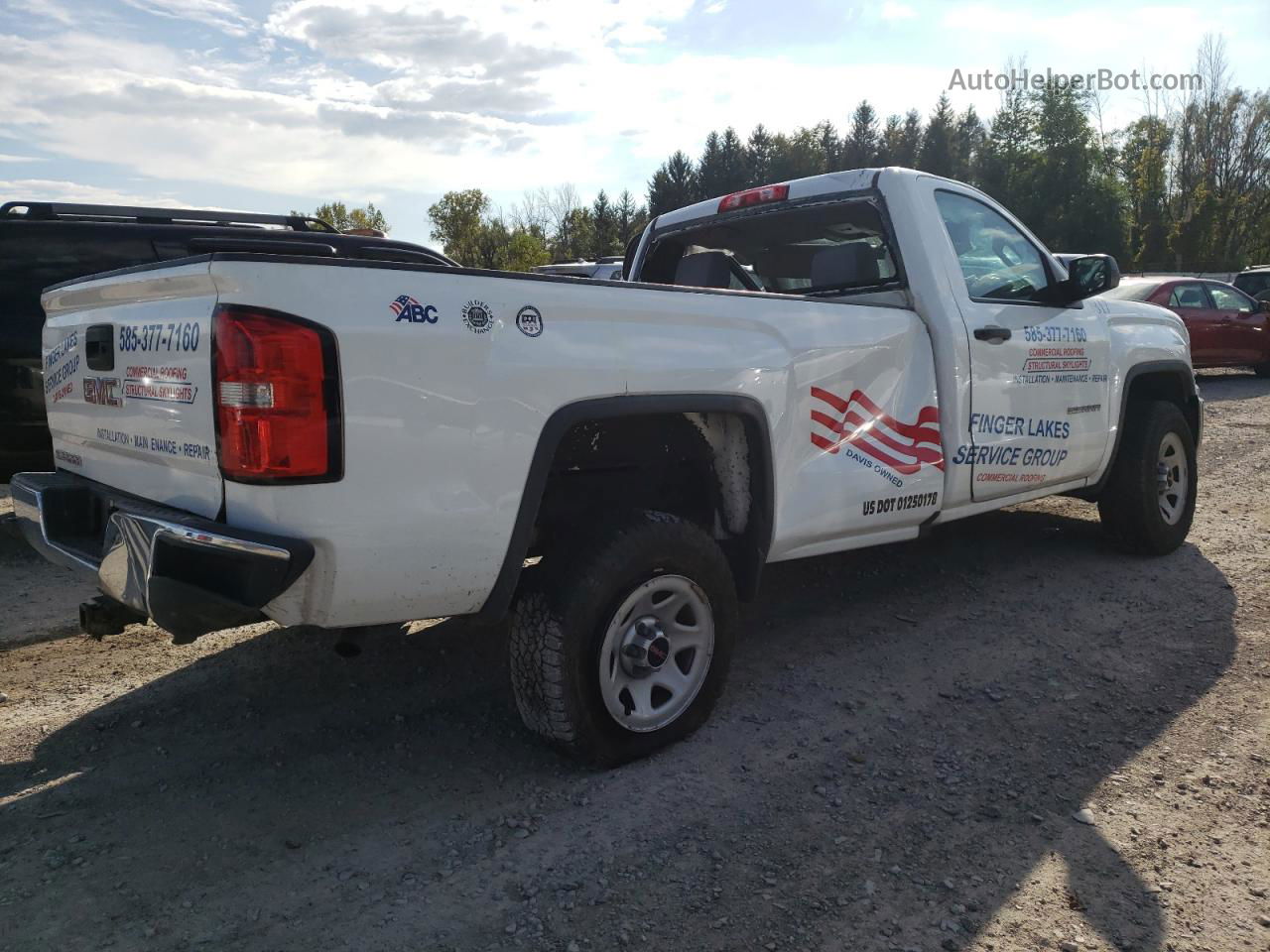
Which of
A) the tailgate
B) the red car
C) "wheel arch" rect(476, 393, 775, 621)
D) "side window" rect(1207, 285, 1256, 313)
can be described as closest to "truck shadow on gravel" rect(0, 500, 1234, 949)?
"wheel arch" rect(476, 393, 775, 621)

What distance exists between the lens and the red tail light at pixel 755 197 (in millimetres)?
4613

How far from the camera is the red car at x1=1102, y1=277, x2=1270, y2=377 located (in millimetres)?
14359

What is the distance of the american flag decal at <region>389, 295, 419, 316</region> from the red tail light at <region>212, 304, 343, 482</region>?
7.3 inches

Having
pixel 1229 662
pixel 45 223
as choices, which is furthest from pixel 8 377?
pixel 1229 662

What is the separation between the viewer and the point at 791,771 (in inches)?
124

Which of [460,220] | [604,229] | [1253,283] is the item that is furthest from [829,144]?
[1253,283]

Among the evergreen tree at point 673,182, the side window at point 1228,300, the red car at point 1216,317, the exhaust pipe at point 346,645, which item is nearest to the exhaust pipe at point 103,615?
the exhaust pipe at point 346,645

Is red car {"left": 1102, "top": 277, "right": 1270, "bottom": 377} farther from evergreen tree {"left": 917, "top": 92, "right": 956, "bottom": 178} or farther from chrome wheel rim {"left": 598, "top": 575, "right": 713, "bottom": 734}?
evergreen tree {"left": 917, "top": 92, "right": 956, "bottom": 178}

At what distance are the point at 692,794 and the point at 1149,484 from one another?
3.65 metres

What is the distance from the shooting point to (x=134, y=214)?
5.93 metres

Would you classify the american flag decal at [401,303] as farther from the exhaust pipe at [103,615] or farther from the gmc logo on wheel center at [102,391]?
the exhaust pipe at [103,615]

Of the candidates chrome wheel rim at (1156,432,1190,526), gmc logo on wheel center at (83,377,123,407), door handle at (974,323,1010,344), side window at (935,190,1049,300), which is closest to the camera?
gmc logo on wheel center at (83,377,123,407)

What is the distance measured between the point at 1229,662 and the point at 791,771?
2175 mm

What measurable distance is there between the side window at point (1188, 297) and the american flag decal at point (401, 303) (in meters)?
14.6
